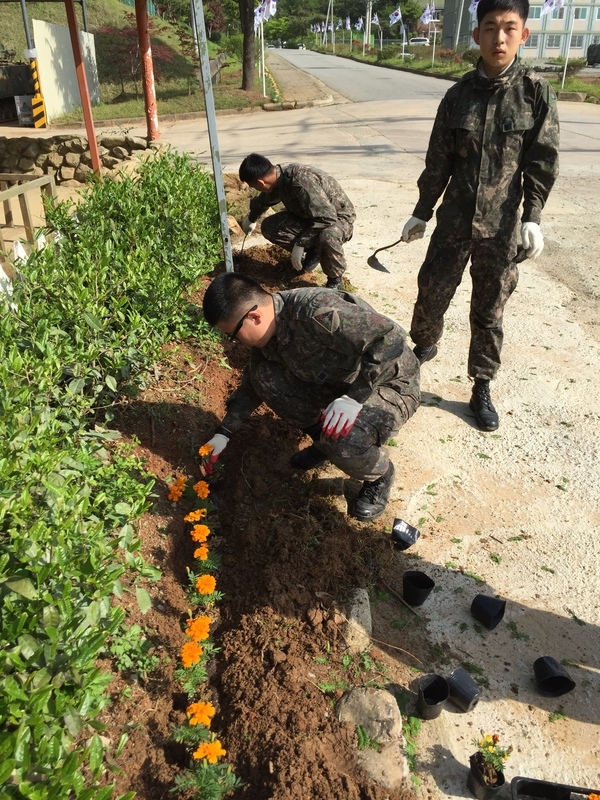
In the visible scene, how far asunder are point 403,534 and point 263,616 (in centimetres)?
72

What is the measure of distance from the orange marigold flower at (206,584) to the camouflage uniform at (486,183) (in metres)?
1.94

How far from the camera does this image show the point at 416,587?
7.81ft

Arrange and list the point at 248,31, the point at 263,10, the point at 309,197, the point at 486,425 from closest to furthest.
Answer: the point at 486,425 → the point at 309,197 → the point at 263,10 → the point at 248,31

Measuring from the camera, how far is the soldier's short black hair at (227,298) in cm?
245

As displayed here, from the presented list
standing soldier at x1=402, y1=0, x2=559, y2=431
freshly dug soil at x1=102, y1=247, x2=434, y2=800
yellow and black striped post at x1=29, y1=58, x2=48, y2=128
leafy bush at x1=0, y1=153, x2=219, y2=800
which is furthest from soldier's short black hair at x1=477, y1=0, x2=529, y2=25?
yellow and black striped post at x1=29, y1=58, x2=48, y2=128

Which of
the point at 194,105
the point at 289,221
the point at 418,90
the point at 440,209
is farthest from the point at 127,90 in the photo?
Result: the point at 440,209

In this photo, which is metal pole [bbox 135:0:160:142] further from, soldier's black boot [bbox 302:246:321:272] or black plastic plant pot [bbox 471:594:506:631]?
black plastic plant pot [bbox 471:594:506:631]

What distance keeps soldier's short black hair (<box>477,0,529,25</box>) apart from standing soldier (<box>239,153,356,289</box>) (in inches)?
73.2

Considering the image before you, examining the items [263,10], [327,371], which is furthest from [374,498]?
A: [263,10]

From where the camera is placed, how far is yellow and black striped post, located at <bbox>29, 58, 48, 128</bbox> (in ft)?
50.6

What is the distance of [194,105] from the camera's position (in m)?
19.8

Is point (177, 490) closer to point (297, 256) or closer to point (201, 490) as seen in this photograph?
point (201, 490)

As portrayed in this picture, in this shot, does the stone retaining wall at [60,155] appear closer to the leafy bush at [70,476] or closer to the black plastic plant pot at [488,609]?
the leafy bush at [70,476]

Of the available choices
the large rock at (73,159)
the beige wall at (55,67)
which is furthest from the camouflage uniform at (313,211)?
the beige wall at (55,67)
